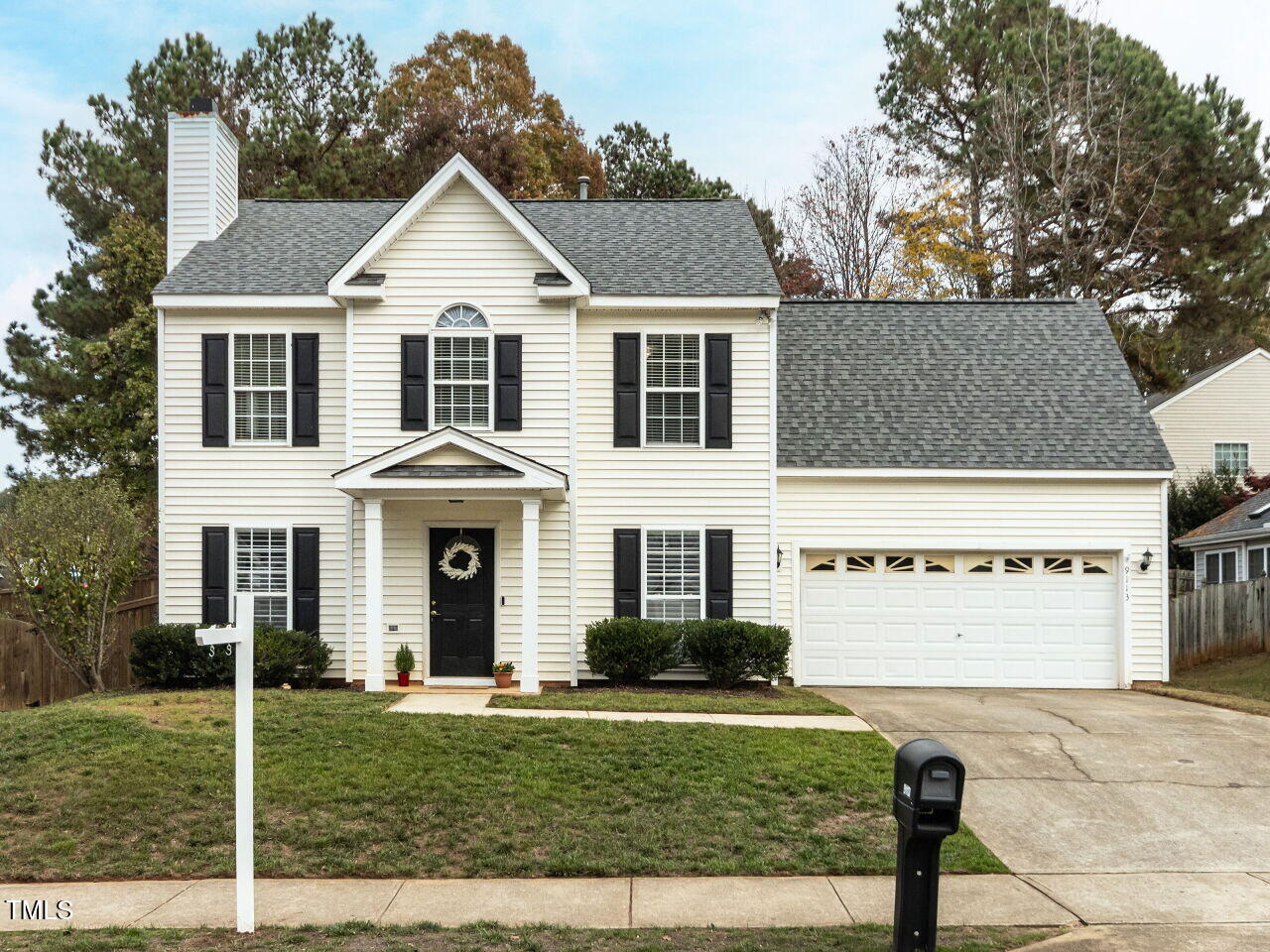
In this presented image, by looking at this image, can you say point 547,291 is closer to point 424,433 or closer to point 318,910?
point 424,433

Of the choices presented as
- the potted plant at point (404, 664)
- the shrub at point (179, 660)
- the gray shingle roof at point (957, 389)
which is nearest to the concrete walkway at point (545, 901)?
the shrub at point (179, 660)

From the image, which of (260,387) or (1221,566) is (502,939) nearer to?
(260,387)

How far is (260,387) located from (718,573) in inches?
276

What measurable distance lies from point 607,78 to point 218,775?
2749 centimetres

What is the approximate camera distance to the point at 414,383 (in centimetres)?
1545

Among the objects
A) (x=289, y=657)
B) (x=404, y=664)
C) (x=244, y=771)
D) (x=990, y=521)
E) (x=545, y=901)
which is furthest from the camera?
(x=990, y=521)

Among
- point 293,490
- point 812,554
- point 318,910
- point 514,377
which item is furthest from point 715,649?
point 318,910

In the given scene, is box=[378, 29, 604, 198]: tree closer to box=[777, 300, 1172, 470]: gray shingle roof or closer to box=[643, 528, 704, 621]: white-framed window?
box=[777, 300, 1172, 470]: gray shingle roof

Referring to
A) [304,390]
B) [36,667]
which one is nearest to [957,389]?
[304,390]

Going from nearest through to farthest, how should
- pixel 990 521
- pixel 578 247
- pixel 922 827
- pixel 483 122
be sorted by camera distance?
1. pixel 922 827
2. pixel 990 521
3. pixel 578 247
4. pixel 483 122

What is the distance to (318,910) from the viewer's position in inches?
279

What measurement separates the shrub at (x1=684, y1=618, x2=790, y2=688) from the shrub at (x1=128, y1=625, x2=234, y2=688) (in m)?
6.23

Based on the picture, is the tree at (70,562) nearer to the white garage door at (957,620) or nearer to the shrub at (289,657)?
the shrub at (289,657)

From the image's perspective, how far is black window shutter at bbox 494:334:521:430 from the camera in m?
15.5
